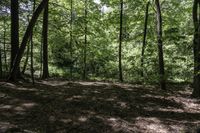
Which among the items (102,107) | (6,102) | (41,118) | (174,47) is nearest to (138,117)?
(102,107)

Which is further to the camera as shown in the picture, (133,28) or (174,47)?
(133,28)

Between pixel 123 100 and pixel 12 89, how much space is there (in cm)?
439

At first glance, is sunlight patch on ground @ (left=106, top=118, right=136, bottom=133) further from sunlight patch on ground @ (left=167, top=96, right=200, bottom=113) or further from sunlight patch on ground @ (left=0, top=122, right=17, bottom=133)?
sunlight patch on ground @ (left=167, top=96, right=200, bottom=113)

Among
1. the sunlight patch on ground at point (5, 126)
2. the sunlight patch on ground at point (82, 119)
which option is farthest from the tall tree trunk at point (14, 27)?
the sunlight patch on ground at point (5, 126)

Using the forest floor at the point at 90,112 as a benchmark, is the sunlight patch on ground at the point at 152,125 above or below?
below

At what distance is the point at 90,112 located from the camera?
8.63 m

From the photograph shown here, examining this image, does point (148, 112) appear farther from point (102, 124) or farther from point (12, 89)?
point (12, 89)

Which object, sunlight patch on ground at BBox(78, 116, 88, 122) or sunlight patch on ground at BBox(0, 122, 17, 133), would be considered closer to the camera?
sunlight patch on ground at BBox(0, 122, 17, 133)

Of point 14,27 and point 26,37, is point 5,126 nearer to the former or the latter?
point 26,37

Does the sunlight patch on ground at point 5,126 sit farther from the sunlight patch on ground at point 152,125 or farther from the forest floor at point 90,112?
the sunlight patch on ground at point 152,125

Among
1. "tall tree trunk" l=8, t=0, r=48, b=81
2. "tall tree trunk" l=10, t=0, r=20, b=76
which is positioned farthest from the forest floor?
"tall tree trunk" l=10, t=0, r=20, b=76

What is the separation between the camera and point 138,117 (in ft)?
28.3

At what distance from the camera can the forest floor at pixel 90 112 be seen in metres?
7.26

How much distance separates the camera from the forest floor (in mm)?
7258
